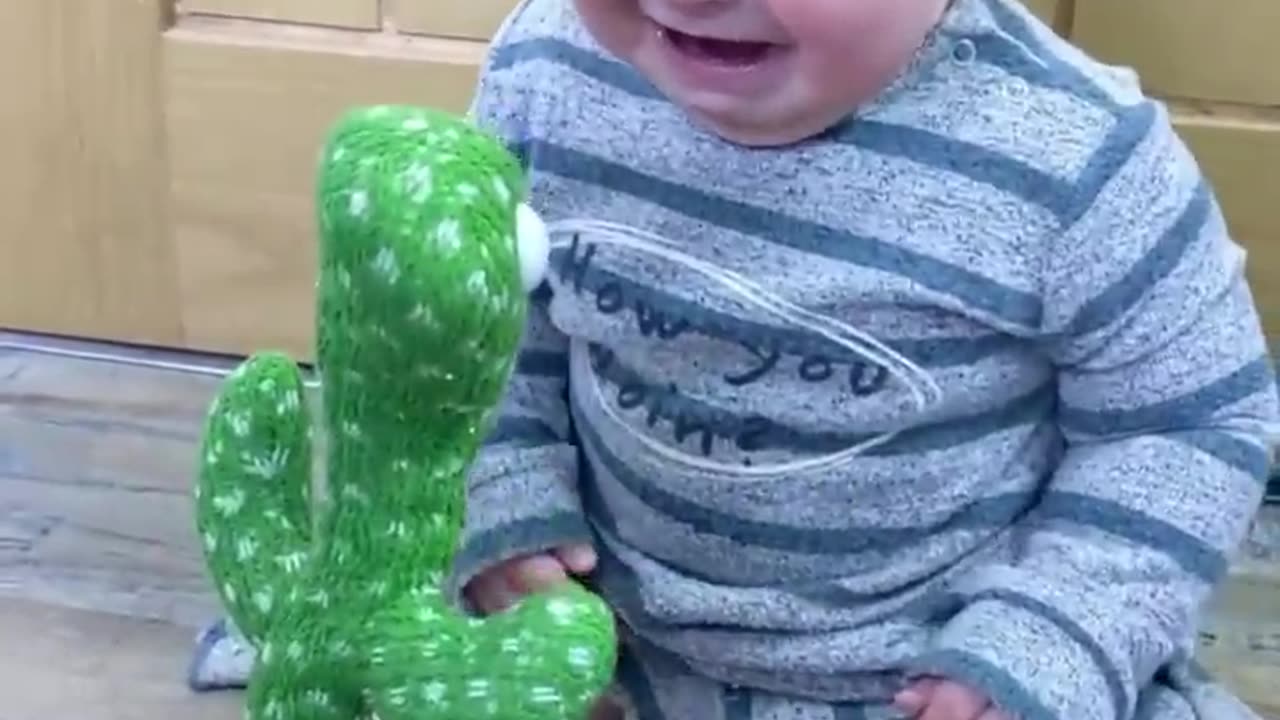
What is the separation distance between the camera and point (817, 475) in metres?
0.70

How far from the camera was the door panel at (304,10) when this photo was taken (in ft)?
3.58

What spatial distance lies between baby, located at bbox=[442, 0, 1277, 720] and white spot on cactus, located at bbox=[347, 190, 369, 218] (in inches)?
6.5

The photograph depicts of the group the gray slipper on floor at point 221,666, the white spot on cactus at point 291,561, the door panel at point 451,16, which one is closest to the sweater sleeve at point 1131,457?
the white spot on cactus at point 291,561

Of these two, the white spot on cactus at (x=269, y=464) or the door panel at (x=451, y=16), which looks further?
the door panel at (x=451, y=16)

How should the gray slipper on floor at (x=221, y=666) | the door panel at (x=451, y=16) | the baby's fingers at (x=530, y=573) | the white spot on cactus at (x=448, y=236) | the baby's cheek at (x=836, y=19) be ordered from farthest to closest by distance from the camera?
the door panel at (x=451, y=16)
the gray slipper on floor at (x=221, y=666)
the baby's fingers at (x=530, y=573)
the baby's cheek at (x=836, y=19)
the white spot on cactus at (x=448, y=236)

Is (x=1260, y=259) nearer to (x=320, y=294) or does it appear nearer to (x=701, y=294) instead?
(x=701, y=294)

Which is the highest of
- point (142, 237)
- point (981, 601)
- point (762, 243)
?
point (762, 243)

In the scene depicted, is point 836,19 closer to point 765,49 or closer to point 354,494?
point 765,49

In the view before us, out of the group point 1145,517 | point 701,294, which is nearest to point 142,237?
point 701,294

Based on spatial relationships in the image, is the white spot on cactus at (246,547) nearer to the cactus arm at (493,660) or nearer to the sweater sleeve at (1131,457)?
the cactus arm at (493,660)

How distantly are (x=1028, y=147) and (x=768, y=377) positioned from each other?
117 mm

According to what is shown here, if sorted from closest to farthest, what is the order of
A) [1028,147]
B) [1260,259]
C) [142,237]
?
[1028,147] → [1260,259] → [142,237]

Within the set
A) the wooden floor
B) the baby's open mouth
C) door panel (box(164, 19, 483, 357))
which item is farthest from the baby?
door panel (box(164, 19, 483, 357))

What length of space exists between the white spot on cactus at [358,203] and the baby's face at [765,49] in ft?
0.50
